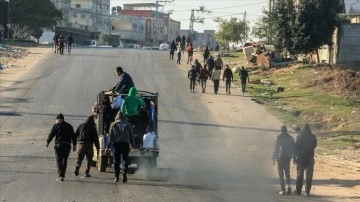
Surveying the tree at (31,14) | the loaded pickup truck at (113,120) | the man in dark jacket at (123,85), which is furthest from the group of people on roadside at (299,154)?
the tree at (31,14)

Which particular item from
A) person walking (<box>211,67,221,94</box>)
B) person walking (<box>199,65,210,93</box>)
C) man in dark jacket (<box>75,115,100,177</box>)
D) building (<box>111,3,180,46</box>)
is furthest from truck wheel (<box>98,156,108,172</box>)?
building (<box>111,3,180,46</box>)

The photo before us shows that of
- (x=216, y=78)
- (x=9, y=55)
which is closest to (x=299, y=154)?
(x=216, y=78)

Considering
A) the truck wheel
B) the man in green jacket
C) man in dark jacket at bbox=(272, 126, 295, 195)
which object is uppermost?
the man in green jacket

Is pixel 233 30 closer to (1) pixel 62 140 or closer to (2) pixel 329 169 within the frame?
(2) pixel 329 169

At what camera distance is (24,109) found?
32594 mm

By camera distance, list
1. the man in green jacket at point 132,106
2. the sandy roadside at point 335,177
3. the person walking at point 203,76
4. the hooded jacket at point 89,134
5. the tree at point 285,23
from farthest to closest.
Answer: the tree at point 285,23 → the person walking at point 203,76 → the sandy roadside at point 335,177 → the man in green jacket at point 132,106 → the hooded jacket at point 89,134

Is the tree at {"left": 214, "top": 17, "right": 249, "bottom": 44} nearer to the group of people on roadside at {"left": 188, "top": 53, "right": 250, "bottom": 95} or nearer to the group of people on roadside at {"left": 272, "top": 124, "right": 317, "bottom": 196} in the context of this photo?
the group of people on roadside at {"left": 188, "top": 53, "right": 250, "bottom": 95}

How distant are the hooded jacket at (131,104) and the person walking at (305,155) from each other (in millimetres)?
4092

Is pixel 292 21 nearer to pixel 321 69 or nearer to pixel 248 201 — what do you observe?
pixel 321 69

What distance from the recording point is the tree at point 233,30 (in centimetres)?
9119

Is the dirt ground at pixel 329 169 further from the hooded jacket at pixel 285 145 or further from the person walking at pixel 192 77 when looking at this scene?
the hooded jacket at pixel 285 145

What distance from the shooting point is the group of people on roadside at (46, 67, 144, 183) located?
17000mm

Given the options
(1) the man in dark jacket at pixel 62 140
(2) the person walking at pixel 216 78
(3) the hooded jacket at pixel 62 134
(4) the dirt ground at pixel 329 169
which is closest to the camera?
(1) the man in dark jacket at pixel 62 140

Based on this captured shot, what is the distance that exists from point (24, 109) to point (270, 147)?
12273mm
